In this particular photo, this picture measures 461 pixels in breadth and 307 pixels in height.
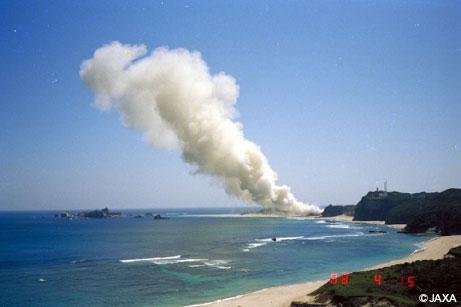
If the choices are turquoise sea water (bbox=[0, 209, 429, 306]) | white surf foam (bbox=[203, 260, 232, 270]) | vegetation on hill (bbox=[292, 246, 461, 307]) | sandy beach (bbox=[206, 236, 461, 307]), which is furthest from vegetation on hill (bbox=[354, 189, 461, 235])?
sandy beach (bbox=[206, 236, 461, 307])

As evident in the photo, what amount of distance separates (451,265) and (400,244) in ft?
202

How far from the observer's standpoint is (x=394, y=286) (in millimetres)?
39625

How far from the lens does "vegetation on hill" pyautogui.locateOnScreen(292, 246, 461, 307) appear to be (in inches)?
1431

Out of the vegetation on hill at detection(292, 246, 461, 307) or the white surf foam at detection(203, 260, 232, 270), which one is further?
the white surf foam at detection(203, 260, 232, 270)

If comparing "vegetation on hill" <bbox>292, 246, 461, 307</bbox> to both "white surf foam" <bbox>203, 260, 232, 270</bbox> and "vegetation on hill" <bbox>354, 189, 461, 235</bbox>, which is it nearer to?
"white surf foam" <bbox>203, 260, 232, 270</bbox>

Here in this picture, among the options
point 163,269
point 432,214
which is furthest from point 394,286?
point 432,214

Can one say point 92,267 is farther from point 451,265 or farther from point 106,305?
point 451,265

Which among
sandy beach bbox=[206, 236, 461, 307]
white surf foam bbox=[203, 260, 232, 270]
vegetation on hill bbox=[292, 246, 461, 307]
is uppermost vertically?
vegetation on hill bbox=[292, 246, 461, 307]

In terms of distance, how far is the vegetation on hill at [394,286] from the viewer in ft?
119

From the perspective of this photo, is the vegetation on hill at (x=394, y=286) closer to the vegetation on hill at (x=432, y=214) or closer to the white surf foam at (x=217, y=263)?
the white surf foam at (x=217, y=263)

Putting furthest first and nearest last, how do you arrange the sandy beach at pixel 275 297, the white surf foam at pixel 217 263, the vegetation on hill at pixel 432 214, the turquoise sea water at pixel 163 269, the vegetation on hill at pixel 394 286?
the vegetation on hill at pixel 432 214 → the white surf foam at pixel 217 263 → the turquoise sea water at pixel 163 269 → the sandy beach at pixel 275 297 → the vegetation on hill at pixel 394 286

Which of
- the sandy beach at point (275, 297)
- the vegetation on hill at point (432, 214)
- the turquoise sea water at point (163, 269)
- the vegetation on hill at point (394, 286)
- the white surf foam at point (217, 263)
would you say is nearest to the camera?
the vegetation on hill at point (394, 286)

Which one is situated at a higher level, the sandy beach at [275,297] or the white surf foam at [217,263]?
the sandy beach at [275,297]

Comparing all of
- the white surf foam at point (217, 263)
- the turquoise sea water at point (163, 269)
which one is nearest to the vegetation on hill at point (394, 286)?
the turquoise sea water at point (163, 269)
